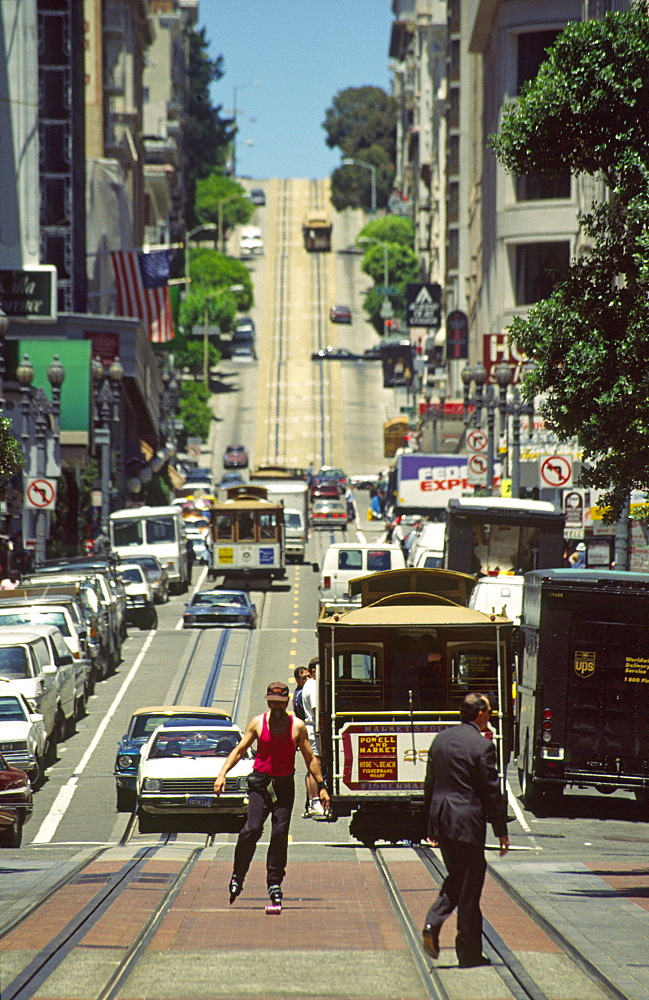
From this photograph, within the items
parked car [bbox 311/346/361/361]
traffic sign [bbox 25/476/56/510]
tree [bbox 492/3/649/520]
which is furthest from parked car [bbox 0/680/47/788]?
parked car [bbox 311/346/361/361]

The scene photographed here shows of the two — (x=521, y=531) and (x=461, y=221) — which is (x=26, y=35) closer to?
(x=521, y=531)

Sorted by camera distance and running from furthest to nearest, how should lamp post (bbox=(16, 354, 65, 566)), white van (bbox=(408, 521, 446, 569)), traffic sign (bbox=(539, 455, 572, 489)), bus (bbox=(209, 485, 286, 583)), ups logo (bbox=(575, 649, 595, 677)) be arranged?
bus (bbox=(209, 485, 286, 583))
lamp post (bbox=(16, 354, 65, 566))
white van (bbox=(408, 521, 446, 569))
traffic sign (bbox=(539, 455, 572, 489))
ups logo (bbox=(575, 649, 595, 677))

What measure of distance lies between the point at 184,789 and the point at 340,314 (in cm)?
14842

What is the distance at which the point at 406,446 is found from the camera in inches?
4555

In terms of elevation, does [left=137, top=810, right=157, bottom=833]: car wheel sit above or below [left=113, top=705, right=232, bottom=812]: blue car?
below

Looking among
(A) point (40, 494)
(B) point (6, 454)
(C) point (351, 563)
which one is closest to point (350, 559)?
(C) point (351, 563)

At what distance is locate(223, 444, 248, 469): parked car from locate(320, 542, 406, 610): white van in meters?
70.8

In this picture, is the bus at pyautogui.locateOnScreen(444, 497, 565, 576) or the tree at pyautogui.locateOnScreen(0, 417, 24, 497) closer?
the tree at pyautogui.locateOnScreen(0, 417, 24, 497)

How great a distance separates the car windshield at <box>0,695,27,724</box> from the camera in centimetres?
2412

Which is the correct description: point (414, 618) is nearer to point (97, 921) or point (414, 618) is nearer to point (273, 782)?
Result: point (273, 782)

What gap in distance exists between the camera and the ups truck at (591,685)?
20891mm

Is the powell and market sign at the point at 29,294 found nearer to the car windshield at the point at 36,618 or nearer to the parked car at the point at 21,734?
the car windshield at the point at 36,618

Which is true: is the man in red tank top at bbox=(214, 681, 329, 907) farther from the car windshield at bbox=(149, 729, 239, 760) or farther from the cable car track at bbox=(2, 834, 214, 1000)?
the car windshield at bbox=(149, 729, 239, 760)

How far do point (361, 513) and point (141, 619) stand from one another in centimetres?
4793
